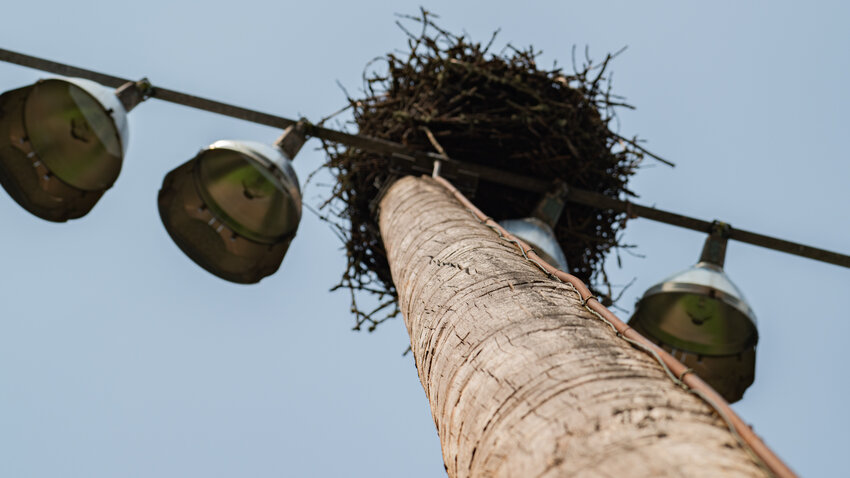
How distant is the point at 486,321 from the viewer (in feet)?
4.89

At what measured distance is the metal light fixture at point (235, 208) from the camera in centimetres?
279

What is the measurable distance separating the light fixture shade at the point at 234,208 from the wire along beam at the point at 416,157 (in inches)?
25.1

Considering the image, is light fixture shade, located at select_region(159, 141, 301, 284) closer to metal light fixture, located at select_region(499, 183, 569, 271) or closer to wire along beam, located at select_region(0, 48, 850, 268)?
wire along beam, located at select_region(0, 48, 850, 268)

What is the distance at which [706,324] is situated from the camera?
3307 mm

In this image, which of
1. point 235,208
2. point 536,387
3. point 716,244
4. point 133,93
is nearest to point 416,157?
point 235,208

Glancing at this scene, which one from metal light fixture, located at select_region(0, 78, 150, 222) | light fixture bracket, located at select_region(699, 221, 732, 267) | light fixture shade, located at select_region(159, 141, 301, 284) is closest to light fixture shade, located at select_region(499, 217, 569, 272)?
light fixture bracket, located at select_region(699, 221, 732, 267)

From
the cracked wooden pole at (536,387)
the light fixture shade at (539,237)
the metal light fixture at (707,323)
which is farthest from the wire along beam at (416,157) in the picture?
the cracked wooden pole at (536,387)

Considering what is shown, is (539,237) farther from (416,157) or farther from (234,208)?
(234,208)

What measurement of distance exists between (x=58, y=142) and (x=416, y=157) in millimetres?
1541

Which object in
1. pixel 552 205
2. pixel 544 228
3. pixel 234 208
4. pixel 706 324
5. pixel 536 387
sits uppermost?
pixel 552 205

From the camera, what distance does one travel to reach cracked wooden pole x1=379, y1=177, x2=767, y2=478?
94 centimetres

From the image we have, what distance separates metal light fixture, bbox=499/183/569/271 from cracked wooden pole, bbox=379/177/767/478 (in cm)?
115

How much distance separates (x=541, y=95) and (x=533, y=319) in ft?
10.9

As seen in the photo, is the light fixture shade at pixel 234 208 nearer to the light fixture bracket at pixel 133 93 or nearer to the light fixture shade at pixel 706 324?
the light fixture bracket at pixel 133 93
